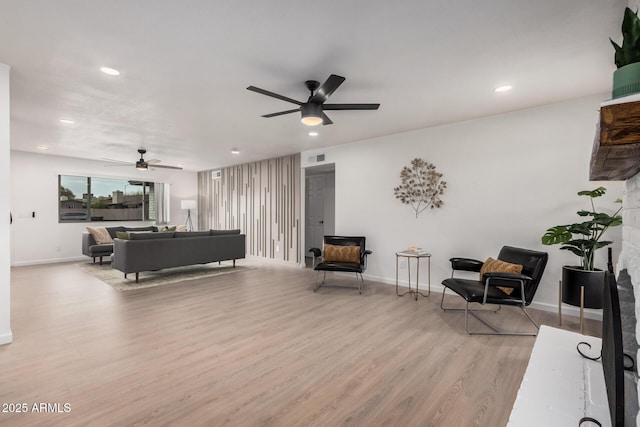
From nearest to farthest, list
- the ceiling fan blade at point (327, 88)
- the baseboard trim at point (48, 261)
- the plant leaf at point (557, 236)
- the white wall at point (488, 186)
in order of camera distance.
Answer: the ceiling fan blade at point (327, 88), the plant leaf at point (557, 236), the white wall at point (488, 186), the baseboard trim at point (48, 261)

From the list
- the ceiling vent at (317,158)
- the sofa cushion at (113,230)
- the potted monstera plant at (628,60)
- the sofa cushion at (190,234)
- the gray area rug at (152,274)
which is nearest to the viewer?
the potted monstera plant at (628,60)

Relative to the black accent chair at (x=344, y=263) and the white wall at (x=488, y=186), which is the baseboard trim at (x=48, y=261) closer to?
the black accent chair at (x=344, y=263)

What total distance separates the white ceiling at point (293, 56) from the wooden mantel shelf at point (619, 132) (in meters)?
1.36

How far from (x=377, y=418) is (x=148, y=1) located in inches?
115

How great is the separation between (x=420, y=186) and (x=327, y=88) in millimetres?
2649

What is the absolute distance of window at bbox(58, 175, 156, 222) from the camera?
24.1ft

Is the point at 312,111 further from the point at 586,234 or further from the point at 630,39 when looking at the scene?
the point at 586,234

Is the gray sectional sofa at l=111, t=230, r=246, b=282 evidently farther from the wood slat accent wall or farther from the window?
the window

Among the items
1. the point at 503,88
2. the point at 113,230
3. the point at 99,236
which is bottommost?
the point at 99,236

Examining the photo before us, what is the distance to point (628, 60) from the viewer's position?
43.1 inches

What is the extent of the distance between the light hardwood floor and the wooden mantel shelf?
5.04 ft

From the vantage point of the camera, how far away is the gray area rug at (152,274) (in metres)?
4.95

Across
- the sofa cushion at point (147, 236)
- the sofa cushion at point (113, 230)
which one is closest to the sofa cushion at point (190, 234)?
the sofa cushion at point (147, 236)

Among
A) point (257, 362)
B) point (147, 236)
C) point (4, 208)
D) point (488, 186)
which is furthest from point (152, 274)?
point (488, 186)
